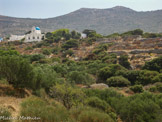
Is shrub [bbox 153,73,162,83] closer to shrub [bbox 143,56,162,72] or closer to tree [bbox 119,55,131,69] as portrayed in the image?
shrub [bbox 143,56,162,72]

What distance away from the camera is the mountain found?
100 metres

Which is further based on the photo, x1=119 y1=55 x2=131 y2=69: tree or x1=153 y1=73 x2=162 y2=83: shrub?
x1=119 y1=55 x2=131 y2=69: tree

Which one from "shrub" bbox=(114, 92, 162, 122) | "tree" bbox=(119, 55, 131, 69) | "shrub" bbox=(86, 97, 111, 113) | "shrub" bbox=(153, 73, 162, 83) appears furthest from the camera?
"tree" bbox=(119, 55, 131, 69)

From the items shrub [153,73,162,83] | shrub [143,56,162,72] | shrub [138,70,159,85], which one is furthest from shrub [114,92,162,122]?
shrub [143,56,162,72]

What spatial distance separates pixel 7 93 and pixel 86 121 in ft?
21.9

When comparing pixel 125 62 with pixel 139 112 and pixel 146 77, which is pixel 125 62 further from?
pixel 139 112

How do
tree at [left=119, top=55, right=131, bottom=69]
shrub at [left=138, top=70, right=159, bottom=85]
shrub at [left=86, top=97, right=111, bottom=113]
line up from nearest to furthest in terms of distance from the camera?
shrub at [left=86, top=97, right=111, bottom=113], shrub at [left=138, top=70, right=159, bottom=85], tree at [left=119, top=55, right=131, bottom=69]

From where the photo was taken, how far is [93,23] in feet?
421

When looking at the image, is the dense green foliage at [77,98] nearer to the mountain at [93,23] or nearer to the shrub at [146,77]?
the shrub at [146,77]

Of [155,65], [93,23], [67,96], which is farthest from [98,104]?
[93,23]

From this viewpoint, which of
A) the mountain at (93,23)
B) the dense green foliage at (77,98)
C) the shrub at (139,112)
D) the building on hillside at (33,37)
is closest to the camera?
the dense green foliage at (77,98)

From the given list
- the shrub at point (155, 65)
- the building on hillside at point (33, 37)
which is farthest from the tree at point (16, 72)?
the building on hillside at point (33, 37)

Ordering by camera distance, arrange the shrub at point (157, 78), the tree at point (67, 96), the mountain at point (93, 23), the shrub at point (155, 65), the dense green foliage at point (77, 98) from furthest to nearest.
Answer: the mountain at point (93, 23) → the shrub at point (155, 65) → the shrub at point (157, 78) → the tree at point (67, 96) → the dense green foliage at point (77, 98)

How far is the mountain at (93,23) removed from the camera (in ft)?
328
